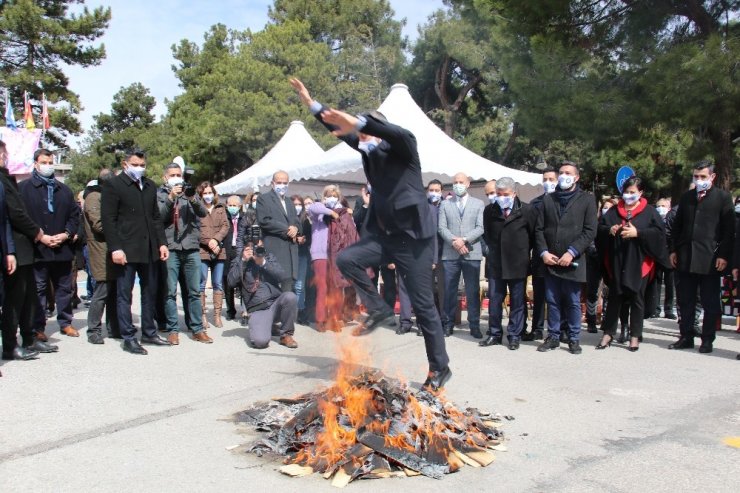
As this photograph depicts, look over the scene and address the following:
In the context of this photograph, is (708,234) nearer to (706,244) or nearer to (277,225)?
(706,244)

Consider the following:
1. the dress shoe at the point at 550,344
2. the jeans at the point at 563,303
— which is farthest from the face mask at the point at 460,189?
the dress shoe at the point at 550,344

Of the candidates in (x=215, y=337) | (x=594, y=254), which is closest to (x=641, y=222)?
(x=594, y=254)

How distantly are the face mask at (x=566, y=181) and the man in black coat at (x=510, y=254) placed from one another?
1.74ft

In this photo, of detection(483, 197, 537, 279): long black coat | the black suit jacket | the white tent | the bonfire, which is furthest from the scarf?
the white tent

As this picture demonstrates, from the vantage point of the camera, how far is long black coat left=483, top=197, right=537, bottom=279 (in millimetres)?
7746

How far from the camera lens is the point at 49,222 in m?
7.64

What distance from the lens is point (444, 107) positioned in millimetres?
31484

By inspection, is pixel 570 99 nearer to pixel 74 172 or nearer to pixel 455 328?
pixel 455 328

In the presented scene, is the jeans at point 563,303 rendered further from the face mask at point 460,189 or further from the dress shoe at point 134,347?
the dress shoe at point 134,347

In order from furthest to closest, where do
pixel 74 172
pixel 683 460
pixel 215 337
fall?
pixel 74 172
pixel 215 337
pixel 683 460

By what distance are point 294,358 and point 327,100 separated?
2516 centimetres

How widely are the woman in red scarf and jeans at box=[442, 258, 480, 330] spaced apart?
1594 millimetres

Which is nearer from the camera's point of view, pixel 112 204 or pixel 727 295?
pixel 112 204

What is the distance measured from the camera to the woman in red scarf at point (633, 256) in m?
7.57
